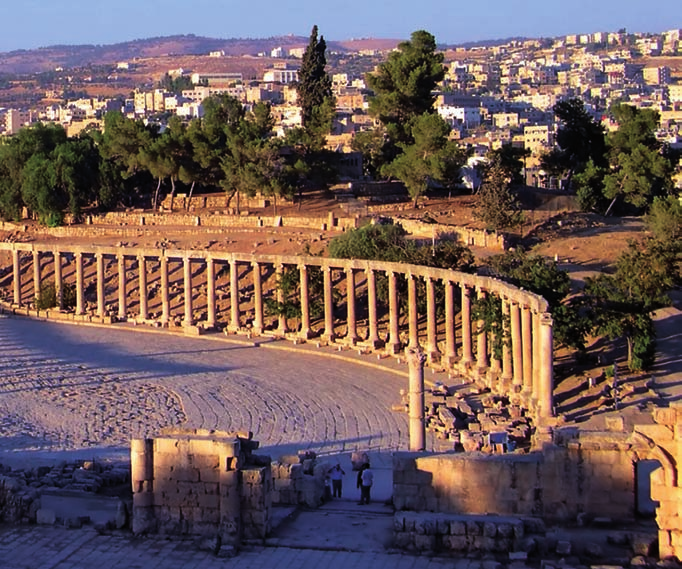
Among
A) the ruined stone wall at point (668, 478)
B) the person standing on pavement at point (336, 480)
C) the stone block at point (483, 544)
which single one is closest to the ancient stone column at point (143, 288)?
the person standing on pavement at point (336, 480)

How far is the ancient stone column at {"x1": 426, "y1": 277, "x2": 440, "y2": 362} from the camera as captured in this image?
144 feet

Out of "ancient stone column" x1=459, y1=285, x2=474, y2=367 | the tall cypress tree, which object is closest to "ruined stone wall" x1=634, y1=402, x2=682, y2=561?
"ancient stone column" x1=459, y1=285, x2=474, y2=367

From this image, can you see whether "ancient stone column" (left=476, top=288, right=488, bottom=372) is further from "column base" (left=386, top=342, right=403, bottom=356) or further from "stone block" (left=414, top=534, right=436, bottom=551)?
"stone block" (left=414, top=534, right=436, bottom=551)

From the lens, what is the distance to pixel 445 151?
65000mm

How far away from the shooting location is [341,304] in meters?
52.2

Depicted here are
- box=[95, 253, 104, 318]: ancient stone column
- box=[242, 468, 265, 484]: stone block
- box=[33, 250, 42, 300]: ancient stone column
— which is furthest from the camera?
box=[33, 250, 42, 300]: ancient stone column

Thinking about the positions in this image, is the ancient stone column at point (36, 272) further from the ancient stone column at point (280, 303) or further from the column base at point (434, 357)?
the column base at point (434, 357)

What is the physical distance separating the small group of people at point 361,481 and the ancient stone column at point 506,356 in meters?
12.2

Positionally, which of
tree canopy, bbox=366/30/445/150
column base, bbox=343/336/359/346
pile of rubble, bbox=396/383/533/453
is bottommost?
column base, bbox=343/336/359/346

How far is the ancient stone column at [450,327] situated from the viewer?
42594 mm

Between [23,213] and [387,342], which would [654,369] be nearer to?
[387,342]

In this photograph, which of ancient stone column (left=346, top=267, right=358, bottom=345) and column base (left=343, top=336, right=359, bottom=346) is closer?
column base (left=343, top=336, right=359, bottom=346)

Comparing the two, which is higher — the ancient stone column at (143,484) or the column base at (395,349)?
the ancient stone column at (143,484)

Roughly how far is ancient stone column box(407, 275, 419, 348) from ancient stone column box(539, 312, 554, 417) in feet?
33.4
